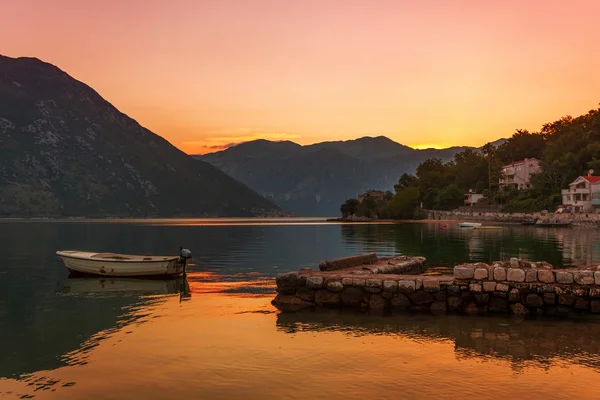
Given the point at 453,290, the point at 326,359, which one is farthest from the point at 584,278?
the point at 326,359

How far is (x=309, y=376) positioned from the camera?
46.2ft

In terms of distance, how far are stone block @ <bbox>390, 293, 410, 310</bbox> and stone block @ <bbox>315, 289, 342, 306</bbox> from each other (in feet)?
8.28

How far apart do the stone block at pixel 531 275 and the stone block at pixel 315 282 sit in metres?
9.35

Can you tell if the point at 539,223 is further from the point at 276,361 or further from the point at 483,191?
the point at 276,361

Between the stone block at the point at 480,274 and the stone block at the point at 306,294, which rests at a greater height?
the stone block at the point at 480,274

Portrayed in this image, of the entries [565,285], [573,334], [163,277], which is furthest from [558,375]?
[163,277]

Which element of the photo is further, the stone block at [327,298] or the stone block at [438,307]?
the stone block at [327,298]

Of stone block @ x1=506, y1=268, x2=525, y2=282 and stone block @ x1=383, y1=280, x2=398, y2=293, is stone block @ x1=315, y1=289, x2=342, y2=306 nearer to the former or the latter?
stone block @ x1=383, y1=280, x2=398, y2=293

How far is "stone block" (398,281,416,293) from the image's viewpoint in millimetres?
23859

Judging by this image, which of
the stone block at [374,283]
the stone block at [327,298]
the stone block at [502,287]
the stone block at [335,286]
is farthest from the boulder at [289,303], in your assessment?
the stone block at [502,287]

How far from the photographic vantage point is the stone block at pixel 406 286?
23859 millimetres

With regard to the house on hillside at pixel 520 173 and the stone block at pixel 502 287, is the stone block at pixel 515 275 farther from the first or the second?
the house on hillside at pixel 520 173

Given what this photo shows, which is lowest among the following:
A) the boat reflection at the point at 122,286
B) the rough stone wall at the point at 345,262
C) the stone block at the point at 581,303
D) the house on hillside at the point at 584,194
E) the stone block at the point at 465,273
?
the boat reflection at the point at 122,286

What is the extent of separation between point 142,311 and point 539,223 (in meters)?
126
